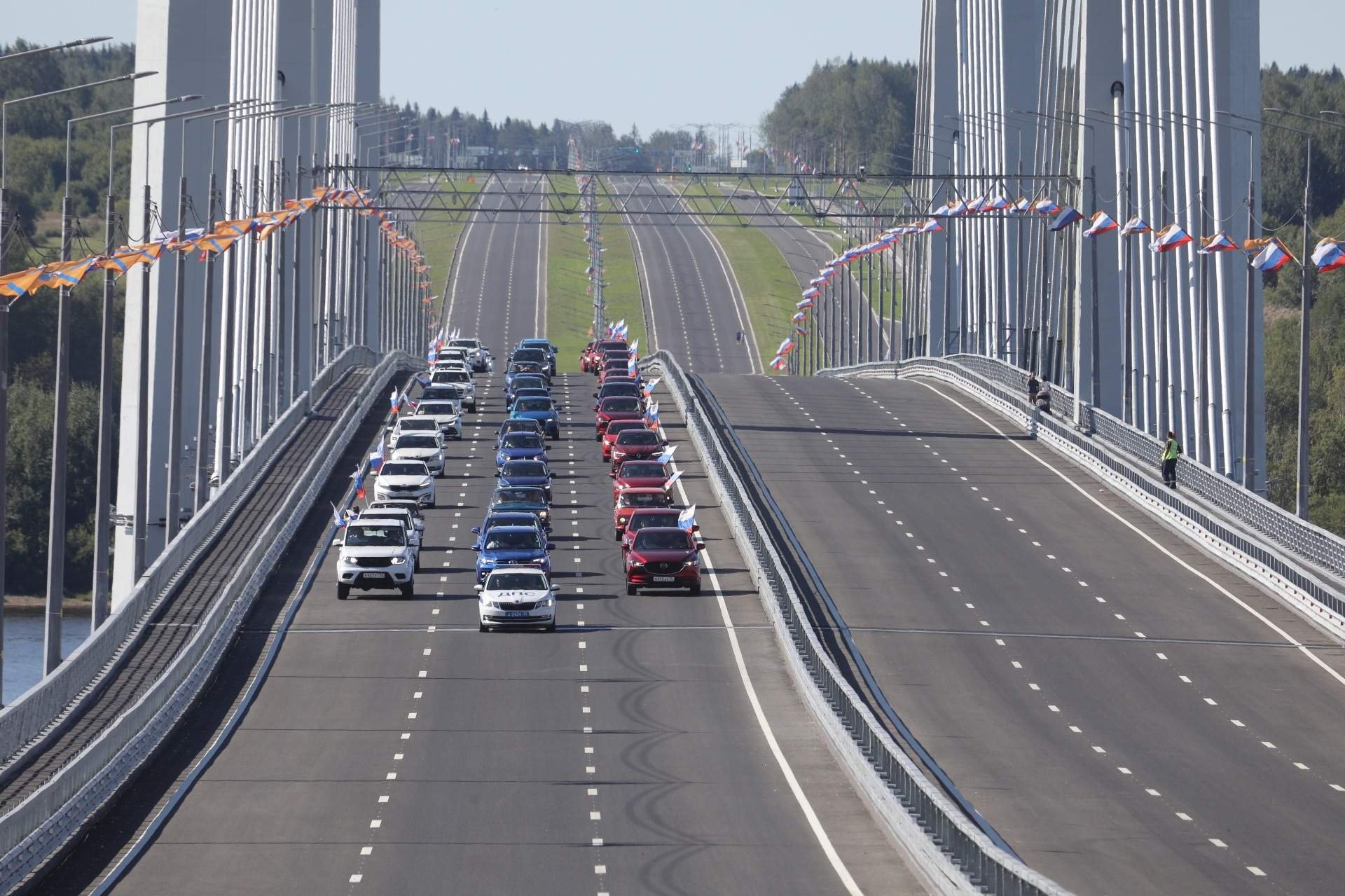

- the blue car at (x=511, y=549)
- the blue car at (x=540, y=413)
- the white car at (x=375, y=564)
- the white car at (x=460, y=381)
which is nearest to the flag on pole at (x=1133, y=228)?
the blue car at (x=540, y=413)

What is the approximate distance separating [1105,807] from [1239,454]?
2130 inches

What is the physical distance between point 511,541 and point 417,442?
1758 centimetres

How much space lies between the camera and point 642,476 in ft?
191

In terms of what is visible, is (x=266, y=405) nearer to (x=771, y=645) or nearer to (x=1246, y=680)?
(x=771, y=645)

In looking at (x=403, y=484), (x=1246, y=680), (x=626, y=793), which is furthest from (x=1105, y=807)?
(x=403, y=484)

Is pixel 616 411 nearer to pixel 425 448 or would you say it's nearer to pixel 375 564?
pixel 425 448

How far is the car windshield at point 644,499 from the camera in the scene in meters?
55.0

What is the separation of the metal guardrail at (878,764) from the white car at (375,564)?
735cm

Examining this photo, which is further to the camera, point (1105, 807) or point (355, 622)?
point (355, 622)

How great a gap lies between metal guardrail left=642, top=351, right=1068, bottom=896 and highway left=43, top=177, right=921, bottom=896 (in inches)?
16.5

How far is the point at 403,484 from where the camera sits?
2301 inches

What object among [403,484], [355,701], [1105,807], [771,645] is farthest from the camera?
[403,484]

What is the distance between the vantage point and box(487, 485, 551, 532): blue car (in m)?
54.2

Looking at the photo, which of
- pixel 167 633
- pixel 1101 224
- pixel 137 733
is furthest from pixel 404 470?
pixel 137 733
